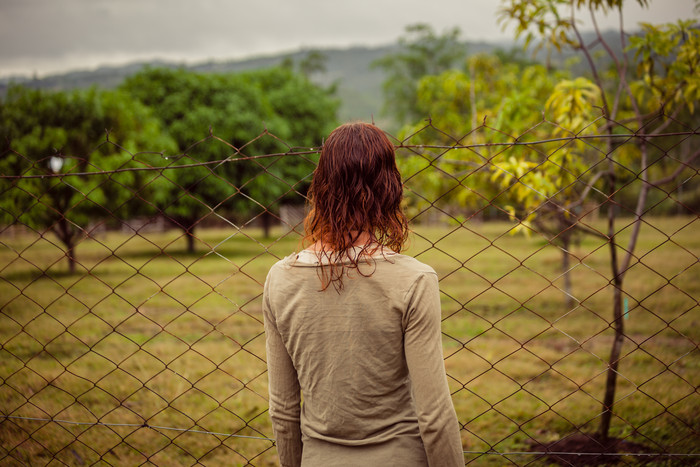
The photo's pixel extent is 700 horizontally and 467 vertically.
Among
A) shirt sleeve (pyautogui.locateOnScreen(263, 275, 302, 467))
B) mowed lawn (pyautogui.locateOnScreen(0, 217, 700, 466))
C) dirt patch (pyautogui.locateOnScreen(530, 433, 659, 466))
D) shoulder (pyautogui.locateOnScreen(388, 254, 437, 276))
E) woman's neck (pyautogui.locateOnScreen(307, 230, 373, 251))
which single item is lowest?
mowed lawn (pyautogui.locateOnScreen(0, 217, 700, 466))

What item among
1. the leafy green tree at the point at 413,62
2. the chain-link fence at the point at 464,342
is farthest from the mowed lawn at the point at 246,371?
the leafy green tree at the point at 413,62

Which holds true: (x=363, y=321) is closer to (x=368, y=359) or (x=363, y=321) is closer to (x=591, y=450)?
(x=368, y=359)

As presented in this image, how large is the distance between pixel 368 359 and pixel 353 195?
44 cm

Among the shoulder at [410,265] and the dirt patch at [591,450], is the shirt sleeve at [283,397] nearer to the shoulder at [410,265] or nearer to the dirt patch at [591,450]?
the shoulder at [410,265]

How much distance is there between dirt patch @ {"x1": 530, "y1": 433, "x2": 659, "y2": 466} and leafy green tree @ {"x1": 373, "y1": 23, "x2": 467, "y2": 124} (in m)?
28.9

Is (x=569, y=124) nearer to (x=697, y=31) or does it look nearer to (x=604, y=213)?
(x=697, y=31)

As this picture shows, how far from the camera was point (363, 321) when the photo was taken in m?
1.24

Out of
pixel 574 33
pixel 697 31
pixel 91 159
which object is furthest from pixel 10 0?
pixel 697 31

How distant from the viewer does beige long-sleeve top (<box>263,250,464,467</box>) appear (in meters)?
1.21

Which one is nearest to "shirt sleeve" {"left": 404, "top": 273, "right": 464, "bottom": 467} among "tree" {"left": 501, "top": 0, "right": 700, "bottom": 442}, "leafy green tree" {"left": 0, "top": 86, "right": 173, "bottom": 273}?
"tree" {"left": 501, "top": 0, "right": 700, "bottom": 442}

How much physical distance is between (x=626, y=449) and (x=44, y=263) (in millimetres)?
14506

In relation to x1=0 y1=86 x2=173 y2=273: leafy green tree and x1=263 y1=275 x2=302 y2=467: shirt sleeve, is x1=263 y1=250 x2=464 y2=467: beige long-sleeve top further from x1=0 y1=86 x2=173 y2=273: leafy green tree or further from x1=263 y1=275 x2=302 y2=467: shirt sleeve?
x1=0 y1=86 x2=173 y2=273: leafy green tree

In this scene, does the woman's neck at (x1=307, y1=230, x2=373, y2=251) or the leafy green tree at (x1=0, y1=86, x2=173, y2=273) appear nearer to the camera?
the woman's neck at (x1=307, y1=230, x2=373, y2=251)

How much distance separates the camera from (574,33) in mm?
3115
